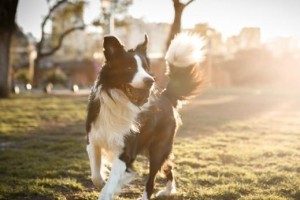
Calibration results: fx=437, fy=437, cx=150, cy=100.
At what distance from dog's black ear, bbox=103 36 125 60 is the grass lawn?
1.88m

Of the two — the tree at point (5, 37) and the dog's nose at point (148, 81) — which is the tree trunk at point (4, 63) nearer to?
the tree at point (5, 37)

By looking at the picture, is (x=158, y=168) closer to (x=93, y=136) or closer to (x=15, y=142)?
(x=93, y=136)

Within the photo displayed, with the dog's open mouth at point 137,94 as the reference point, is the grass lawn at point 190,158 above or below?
below

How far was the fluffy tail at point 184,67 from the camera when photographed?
6.06m

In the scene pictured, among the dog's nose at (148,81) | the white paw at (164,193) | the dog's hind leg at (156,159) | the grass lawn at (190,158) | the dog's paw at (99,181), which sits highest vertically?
the dog's nose at (148,81)

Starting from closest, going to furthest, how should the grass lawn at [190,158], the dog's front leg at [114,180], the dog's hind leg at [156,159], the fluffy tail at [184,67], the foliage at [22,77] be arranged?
1. the dog's front leg at [114,180]
2. the dog's hind leg at [156,159]
3. the grass lawn at [190,158]
4. the fluffy tail at [184,67]
5. the foliage at [22,77]

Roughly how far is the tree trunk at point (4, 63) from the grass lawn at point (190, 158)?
6262 millimetres

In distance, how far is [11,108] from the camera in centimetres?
1669

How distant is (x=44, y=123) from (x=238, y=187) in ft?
27.4

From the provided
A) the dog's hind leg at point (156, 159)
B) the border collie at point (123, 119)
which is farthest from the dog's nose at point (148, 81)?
the dog's hind leg at point (156, 159)

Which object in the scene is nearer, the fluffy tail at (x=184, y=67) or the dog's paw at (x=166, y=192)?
the dog's paw at (x=166, y=192)

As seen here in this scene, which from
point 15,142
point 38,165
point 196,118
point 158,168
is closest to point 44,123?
point 15,142

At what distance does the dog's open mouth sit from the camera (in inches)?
192

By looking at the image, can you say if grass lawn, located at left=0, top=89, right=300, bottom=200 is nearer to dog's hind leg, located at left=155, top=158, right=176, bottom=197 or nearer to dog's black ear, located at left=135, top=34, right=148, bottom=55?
dog's hind leg, located at left=155, top=158, right=176, bottom=197
